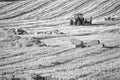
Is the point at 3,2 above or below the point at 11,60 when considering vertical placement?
above

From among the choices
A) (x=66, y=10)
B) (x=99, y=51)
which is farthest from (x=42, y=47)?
(x=66, y=10)

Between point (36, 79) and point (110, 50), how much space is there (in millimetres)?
7038

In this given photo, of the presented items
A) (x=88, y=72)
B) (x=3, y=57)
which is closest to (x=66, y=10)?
(x=3, y=57)

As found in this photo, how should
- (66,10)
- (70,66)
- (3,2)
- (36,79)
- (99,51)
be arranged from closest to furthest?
(36,79) < (70,66) < (99,51) < (66,10) < (3,2)

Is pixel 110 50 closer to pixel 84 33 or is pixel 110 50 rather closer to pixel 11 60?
pixel 11 60

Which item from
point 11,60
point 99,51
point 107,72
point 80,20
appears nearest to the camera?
point 107,72

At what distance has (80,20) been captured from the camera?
31453mm

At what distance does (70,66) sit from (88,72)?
4.23 ft

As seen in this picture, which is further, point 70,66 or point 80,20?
point 80,20

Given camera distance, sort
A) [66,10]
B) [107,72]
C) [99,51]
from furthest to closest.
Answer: [66,10] → [99,51] → [107,72]

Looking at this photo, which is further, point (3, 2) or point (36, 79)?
point (3, 2)

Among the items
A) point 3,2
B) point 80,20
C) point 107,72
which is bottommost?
point 107,72

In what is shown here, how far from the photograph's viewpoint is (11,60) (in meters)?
13.6

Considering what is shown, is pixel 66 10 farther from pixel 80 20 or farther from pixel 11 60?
pixel 11 60
